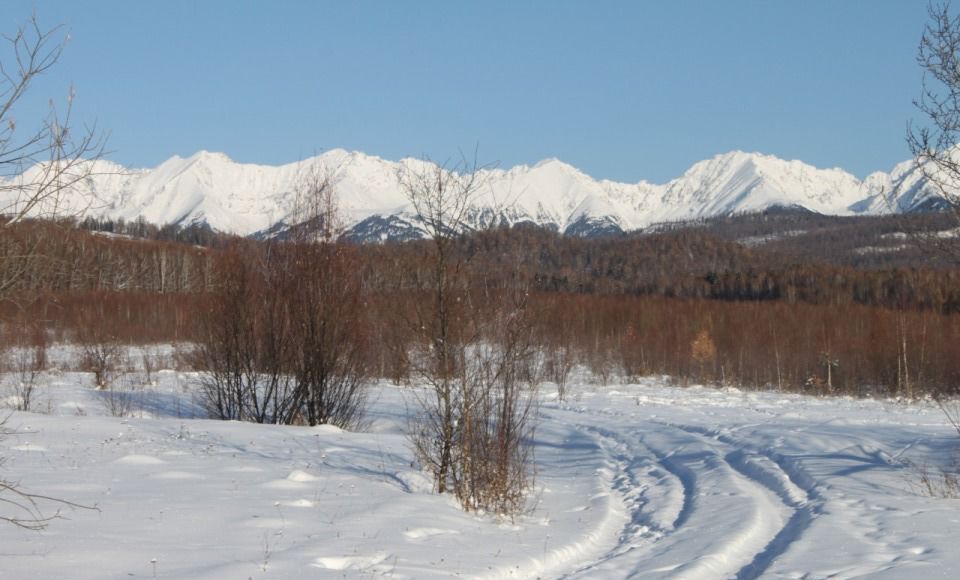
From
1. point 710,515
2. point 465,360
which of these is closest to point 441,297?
point 465,360

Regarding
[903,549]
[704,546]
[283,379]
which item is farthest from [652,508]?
[283,379]

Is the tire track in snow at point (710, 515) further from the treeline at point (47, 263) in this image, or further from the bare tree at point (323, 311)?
the bare tree at point (323, 311)

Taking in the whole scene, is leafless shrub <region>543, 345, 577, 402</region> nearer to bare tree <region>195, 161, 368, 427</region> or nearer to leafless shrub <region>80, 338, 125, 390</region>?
bare tree <region>195, 161, 368, 427</region>

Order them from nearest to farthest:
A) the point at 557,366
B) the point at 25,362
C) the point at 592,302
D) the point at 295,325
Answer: the point at 295,325 → the point at 25,362 → the point at 557,366 → the point at 592,302

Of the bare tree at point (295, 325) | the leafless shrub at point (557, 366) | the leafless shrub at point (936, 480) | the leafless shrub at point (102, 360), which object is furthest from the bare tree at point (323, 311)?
the leafless shrub at point (557, 366)

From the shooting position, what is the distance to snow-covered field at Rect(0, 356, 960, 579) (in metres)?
8.30

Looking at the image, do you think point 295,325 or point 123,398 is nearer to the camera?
point 295,325

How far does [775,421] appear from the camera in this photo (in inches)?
957

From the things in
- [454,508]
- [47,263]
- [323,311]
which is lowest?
[454,508]

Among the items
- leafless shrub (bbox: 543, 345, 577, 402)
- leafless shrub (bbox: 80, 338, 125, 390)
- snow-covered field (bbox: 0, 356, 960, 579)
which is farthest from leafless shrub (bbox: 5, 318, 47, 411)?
leafless shrub (bbox: 543, 345, 577, 402)

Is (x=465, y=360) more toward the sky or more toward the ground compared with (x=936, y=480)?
more toward the sky

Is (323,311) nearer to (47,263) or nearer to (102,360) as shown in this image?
(47,263)

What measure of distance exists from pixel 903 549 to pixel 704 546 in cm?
205

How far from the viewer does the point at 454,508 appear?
11703 millimetres
